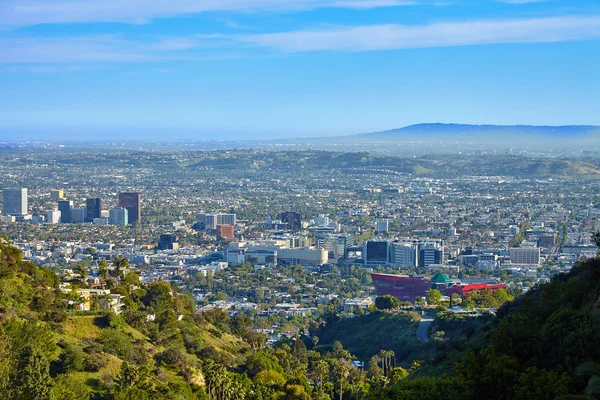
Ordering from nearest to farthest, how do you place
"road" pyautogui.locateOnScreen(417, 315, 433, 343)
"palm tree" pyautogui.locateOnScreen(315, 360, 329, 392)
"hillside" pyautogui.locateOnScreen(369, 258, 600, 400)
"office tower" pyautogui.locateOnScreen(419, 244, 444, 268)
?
"hillside" pyautogui.locateOnScreen(369, 258, 600, 400) < "palm tree" pyautogui.locateOnScreen(315, 360, 329, 392) < "road" pyautogui.locateOnScreen(417, 315, 433, 343) < "office tower" pyautogui.locateOnScreen(419, 244, 444, 268)

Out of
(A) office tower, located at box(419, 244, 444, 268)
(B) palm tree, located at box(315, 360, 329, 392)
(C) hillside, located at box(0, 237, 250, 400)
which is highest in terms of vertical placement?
(C) hillside, located at box(0, 237, 250, 400)

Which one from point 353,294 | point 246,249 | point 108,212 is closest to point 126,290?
point 353,294

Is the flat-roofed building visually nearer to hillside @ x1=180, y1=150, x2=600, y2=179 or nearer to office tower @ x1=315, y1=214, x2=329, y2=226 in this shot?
office tower @ x1=315, y1=214, x2=329, y2=226

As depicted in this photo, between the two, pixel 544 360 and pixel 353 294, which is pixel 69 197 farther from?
pixel 544 360

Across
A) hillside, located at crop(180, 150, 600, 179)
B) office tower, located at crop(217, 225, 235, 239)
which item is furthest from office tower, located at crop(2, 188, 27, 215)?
hillside, located at crop(180, 150, 600, 179)

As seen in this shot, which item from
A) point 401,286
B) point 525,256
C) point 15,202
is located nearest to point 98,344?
point 401,286

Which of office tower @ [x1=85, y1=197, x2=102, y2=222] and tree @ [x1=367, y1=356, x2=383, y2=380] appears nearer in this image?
tree @ [x1=367, y1=356, x2=383, y2=380]

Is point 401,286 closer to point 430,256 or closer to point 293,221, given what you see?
point 430,256
